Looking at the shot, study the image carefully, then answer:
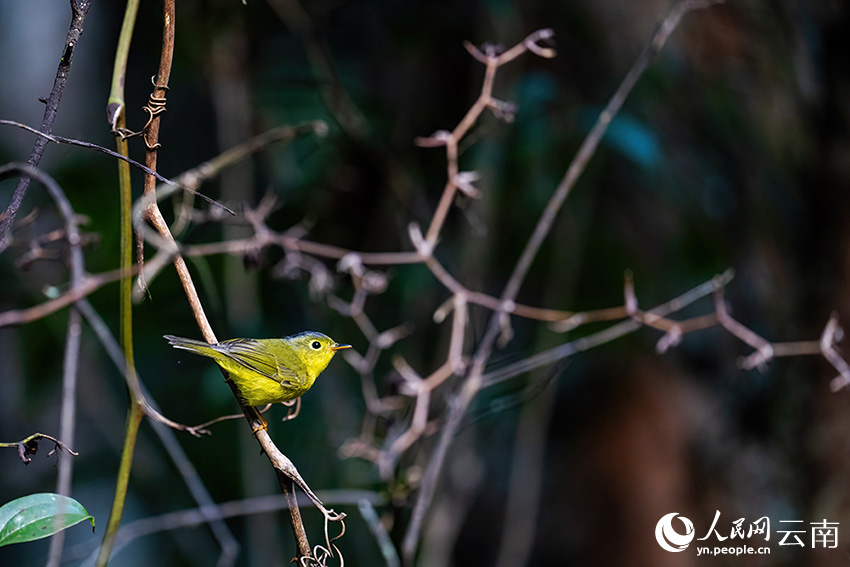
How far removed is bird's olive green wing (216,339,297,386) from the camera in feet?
1.57

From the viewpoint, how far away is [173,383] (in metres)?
1.73

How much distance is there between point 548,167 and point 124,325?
1635mm

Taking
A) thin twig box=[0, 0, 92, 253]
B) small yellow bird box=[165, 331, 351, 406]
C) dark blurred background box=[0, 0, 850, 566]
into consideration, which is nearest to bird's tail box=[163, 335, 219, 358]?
small yellow bird box=[165, 331, 351, 406]

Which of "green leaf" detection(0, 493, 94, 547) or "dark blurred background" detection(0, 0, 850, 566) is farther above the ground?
"dark blurred background" detection(0, 0, 850, 566)

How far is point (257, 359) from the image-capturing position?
0.50 metres

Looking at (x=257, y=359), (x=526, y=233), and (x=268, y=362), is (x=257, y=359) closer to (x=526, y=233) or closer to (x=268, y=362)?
(x=268, y=362)

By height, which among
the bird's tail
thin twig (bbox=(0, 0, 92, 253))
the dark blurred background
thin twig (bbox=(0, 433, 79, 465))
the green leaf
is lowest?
the green leaf

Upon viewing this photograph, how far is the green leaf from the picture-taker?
420 millimetres

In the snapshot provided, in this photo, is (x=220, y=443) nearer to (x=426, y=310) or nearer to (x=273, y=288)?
(x=273, y=288)

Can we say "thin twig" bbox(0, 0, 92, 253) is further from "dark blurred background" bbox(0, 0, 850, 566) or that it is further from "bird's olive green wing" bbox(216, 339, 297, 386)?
"dark blurred background" bbox(0, 0, 850, 566)

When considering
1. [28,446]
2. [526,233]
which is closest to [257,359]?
[28,446]

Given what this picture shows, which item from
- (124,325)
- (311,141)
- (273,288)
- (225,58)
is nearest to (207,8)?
(225,58)

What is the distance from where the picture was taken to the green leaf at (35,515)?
42 centimetres

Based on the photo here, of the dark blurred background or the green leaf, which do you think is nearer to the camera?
the green leaf
